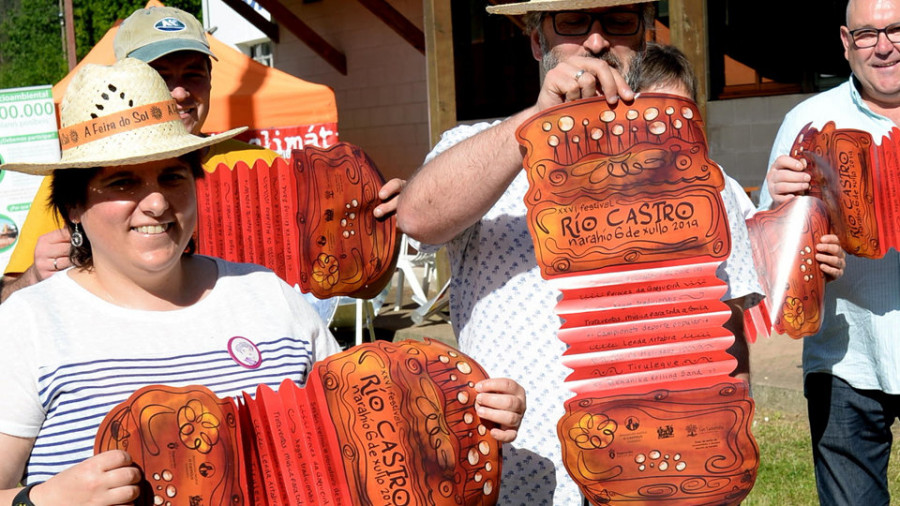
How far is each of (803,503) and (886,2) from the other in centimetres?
229

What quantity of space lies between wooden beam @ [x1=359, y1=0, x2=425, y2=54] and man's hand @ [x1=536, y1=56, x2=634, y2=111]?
8740mm

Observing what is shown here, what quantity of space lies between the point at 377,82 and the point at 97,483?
10.8m

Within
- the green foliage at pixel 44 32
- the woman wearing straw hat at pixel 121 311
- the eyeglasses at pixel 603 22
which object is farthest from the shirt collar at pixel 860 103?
the green foliage at pixel 44 32

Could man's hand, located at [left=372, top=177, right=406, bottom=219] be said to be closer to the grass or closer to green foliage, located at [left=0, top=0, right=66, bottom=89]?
the grass

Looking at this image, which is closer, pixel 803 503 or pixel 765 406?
pixel 803 503

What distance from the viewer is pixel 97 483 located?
146cm

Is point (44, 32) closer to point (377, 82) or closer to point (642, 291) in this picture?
point (377, 82)

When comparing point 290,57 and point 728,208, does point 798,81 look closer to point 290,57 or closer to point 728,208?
point 728,208

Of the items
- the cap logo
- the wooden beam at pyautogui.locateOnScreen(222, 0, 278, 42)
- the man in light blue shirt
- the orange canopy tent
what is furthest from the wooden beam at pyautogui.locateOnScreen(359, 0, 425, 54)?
the man in light blue shirt

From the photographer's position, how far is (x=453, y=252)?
6.84 feet

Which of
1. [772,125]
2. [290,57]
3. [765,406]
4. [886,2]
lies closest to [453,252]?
[886,2]

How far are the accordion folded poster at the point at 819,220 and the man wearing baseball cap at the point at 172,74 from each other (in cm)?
124

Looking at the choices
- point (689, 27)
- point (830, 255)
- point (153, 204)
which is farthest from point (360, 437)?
point (689, 27)

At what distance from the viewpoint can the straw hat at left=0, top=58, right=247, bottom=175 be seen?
168 cm
